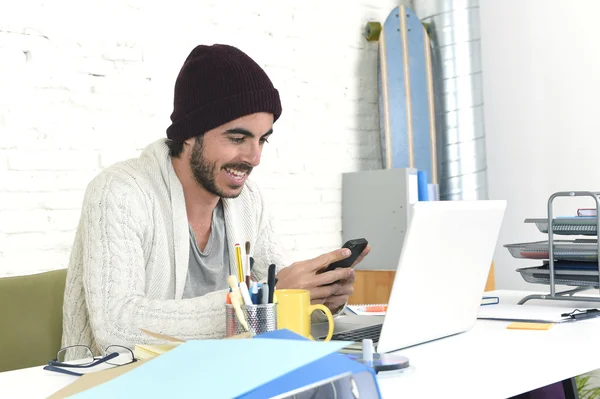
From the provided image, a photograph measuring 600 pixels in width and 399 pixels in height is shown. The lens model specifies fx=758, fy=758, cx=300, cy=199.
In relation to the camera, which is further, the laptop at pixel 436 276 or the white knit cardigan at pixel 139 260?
the white knit cardigan at pixel 139 260

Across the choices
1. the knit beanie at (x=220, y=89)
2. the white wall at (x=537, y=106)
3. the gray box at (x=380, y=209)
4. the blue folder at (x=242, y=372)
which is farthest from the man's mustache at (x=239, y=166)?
the white wall at (x=537, y=106)

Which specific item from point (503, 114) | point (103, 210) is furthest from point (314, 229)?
point (103, 210)

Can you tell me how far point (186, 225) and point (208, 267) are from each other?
0.16m

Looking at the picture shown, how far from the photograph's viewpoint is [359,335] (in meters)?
1.34

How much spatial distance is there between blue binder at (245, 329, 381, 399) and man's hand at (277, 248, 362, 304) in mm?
667

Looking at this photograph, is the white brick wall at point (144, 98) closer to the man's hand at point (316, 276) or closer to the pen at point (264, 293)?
the man's hand at point (316, 276)

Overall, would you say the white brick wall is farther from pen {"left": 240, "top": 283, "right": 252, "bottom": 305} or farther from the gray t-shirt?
pen {"left": 240, "top": 283, "right": 252, "bottom": 305}

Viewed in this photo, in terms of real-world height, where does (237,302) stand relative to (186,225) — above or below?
below

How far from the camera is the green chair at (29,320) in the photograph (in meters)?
1.61

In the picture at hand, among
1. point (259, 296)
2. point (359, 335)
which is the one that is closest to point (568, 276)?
point (359, 335)

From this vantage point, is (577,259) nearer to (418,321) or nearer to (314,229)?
(418,321)

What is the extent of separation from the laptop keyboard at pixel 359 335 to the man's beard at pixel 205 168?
0.60m

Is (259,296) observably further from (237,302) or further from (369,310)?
(369,310)

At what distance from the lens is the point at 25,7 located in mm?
2715
